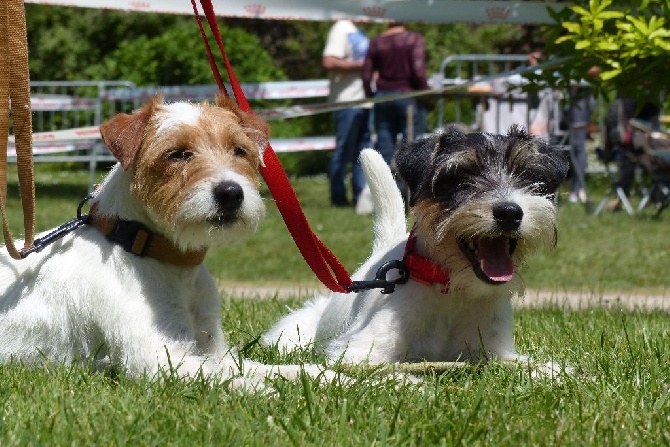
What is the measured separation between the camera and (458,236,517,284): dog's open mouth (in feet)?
15.0

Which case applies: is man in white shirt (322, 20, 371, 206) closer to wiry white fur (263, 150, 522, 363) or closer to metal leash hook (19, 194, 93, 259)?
wiry white fur (263, 150, 522, 363)

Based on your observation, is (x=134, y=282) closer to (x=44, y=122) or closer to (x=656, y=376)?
(x=656, y=376)

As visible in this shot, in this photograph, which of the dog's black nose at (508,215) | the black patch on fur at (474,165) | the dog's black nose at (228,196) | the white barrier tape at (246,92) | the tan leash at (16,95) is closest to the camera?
the dog's black nose at (228,196)

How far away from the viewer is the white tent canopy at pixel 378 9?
10.3 meters

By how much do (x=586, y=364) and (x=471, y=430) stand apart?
1432 millimetres

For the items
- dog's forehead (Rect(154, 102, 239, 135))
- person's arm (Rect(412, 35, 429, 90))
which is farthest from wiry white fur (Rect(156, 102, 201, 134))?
person's arm (Rect(412, 35, 429, 90))

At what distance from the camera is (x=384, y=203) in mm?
5609

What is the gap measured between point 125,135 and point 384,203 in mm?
1766

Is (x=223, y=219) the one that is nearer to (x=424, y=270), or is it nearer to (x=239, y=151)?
(x=239, y=151)

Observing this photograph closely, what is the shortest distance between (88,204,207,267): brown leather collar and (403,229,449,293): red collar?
3.34ft

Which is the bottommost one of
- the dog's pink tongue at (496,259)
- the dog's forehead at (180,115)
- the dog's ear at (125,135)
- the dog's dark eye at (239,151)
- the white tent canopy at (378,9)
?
the dog's pink tongue at (496,259)

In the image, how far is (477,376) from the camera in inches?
180

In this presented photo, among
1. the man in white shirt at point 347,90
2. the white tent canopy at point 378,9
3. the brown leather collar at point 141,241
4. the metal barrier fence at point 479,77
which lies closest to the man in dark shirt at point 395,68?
the man in white shirt at point 347,90

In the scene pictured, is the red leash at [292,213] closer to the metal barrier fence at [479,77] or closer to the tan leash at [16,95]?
the tan leash at [16,95]
